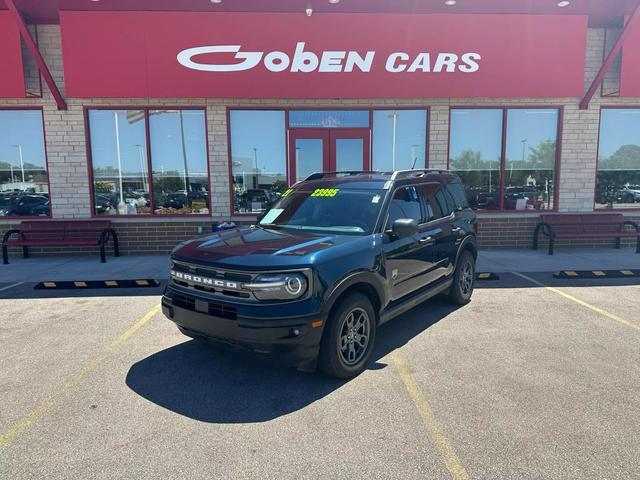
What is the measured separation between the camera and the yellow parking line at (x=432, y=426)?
8.93 ft

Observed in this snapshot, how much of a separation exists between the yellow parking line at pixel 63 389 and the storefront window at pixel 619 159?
11.6 metres

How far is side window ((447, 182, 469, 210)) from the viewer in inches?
245

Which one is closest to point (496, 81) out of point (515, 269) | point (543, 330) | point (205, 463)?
point (515, 269)

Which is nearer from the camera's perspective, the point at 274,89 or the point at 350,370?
the point at 350,370

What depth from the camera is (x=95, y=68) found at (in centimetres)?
945

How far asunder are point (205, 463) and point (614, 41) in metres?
12.9

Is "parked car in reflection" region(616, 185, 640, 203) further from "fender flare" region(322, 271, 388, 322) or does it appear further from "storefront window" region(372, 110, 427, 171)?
"fender flare" region(322, 271, 388, 322)

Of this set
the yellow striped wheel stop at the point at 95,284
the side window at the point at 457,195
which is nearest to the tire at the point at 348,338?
the side window at the point at 457,195

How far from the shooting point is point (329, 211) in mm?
4812

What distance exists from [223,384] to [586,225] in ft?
34.7

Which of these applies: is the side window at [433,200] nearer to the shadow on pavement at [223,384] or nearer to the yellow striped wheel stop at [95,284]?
the shadow on pavement at [223,384]

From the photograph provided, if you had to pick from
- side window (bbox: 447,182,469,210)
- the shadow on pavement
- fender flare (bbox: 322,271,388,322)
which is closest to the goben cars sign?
side window (bbox: 447,182,469,210)

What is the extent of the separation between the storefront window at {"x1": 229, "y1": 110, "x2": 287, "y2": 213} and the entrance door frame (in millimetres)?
215

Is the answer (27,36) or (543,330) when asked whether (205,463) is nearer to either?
(543,330)
